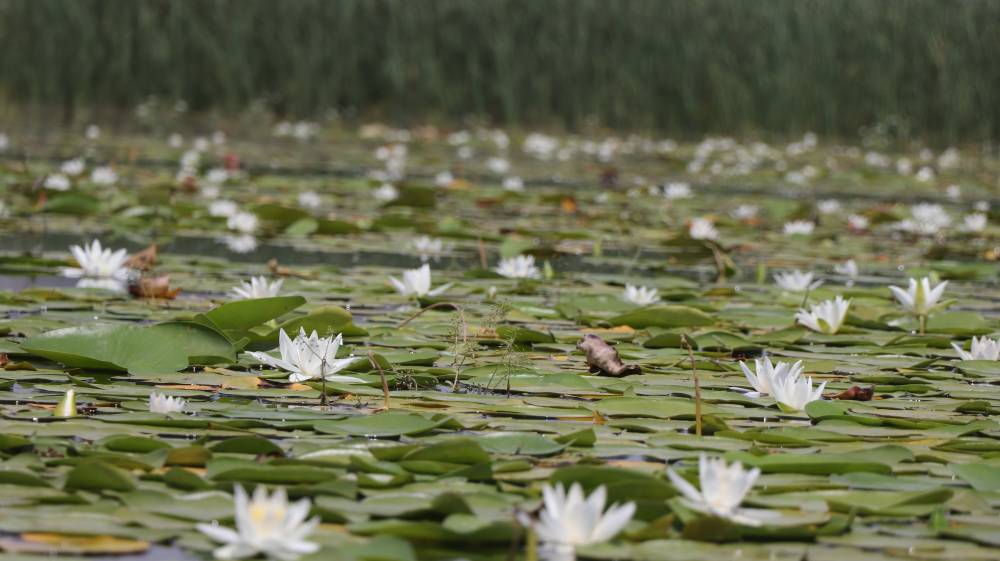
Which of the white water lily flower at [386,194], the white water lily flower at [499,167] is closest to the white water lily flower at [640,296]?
the white water lily flower at [386,194]

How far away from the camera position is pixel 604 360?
2932mm

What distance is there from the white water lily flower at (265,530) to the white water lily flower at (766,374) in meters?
1.20

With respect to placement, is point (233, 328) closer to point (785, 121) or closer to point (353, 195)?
point (353, 195)

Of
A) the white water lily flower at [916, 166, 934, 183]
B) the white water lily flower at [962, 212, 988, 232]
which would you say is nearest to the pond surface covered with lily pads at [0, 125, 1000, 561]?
the white water lily flower at [962, 212, 988, 232]

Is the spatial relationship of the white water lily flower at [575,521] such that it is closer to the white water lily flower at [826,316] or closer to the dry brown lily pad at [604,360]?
the dry brown lily pad at [604,360]

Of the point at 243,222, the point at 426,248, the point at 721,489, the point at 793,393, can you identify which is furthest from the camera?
the point at 243,222

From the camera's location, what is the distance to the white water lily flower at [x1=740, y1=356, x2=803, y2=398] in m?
2.61

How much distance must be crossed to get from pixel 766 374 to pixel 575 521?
1.06 metres

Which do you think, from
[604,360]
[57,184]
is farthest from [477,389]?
[57,184]

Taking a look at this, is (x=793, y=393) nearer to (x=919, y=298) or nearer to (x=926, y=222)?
(x=919, y=298)

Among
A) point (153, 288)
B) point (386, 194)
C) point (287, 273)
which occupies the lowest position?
point (153, 288)

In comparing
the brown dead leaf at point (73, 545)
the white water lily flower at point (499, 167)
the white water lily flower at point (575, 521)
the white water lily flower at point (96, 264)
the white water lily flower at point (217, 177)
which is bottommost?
the brown dead leaf at point (73, 545)

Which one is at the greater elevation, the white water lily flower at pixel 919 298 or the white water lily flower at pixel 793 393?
the white water lily flower at pixel 919 298

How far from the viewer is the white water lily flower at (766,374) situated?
8.56ft
